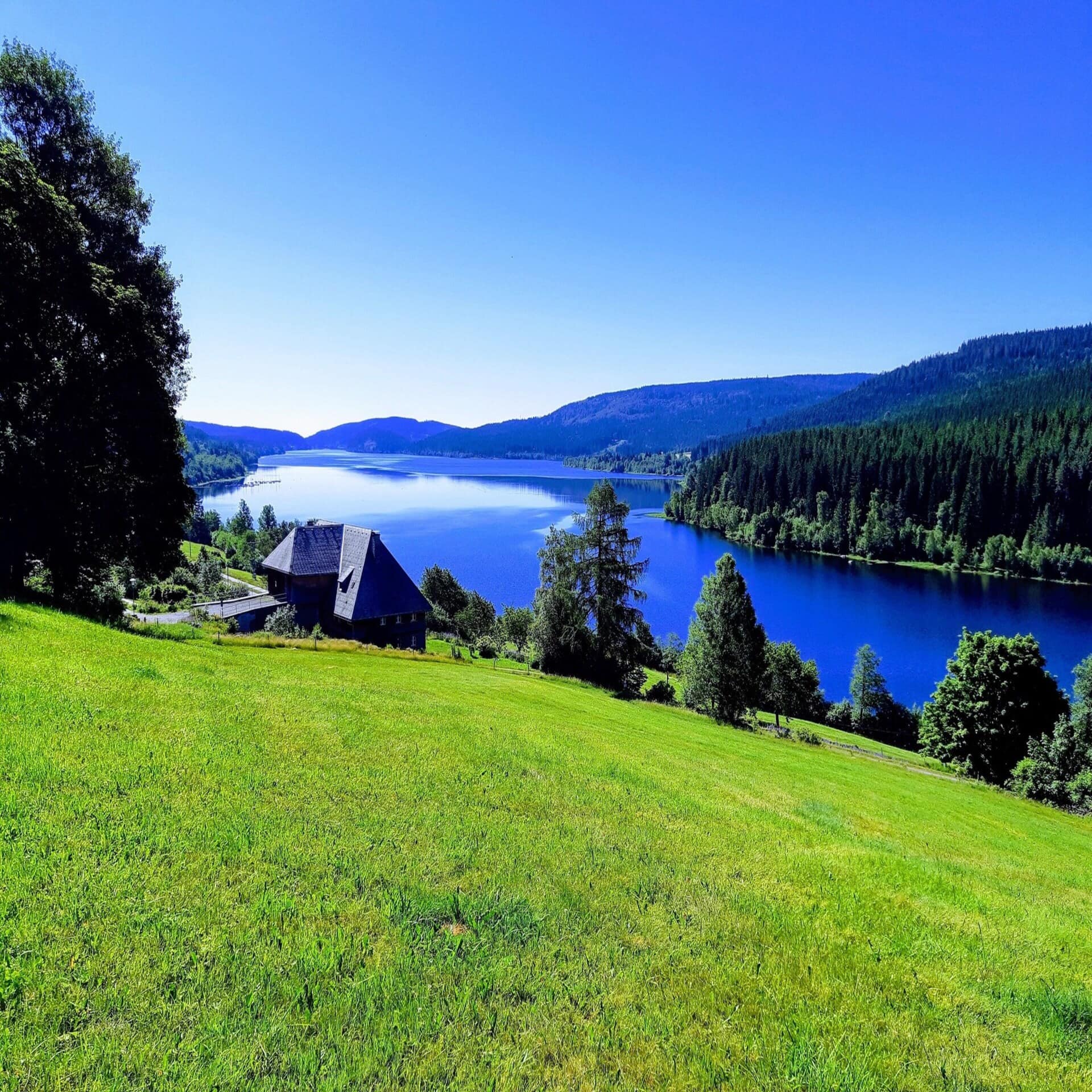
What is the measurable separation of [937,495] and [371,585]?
13629cm

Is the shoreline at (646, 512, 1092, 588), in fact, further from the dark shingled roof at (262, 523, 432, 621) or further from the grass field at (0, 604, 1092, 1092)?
the grass field at (0, 604, 1092, 1092)

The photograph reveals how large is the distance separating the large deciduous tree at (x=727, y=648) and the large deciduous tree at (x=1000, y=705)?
13.7 meters

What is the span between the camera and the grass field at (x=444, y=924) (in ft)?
13.1

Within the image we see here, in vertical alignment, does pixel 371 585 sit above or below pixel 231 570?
above

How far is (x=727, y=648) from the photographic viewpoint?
3794 cm

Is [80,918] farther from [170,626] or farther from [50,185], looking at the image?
[170,626]

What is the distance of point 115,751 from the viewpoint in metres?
7.39

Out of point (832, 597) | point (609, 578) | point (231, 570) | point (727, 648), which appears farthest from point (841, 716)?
point (231, 570)

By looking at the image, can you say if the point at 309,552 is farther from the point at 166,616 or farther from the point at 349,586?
the point at 166,616

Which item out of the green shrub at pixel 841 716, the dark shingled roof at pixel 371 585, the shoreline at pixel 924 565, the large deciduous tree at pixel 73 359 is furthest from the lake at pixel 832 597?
the large deciduous tree at pixel 73 359

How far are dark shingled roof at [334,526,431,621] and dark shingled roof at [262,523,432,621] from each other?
4 centimetres

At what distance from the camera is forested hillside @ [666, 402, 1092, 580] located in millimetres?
115000

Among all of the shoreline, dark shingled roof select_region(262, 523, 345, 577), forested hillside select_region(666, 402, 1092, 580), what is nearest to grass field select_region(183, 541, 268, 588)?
dark shingled roof select_region(262, 523, 345, 577)

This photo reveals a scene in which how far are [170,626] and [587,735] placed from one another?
751 inches
